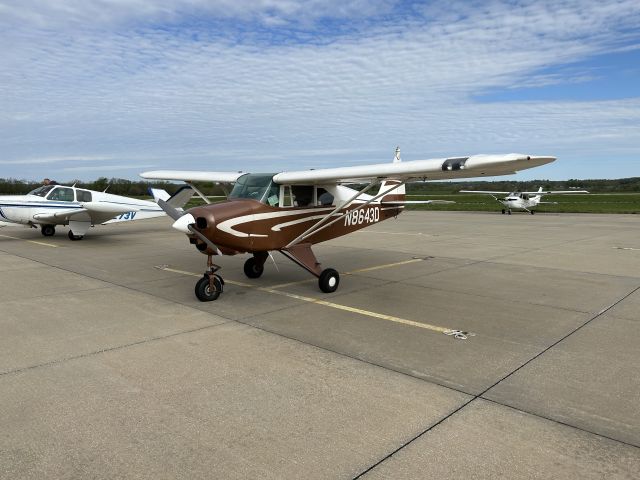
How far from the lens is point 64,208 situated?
1540 centimetres

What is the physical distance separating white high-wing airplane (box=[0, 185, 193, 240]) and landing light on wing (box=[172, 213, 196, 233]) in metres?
8.73

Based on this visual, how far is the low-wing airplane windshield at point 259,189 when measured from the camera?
7719mm

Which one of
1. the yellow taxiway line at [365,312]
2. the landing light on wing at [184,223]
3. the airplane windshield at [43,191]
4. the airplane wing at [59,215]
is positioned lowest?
the yellow taxiway line at [365,312]

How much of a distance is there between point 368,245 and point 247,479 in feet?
39.2

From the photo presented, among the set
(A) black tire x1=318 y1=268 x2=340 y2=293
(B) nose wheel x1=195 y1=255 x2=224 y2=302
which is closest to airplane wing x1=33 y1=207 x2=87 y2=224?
(B) nose wheel x1=195 y1=255 x2=224 y2=302

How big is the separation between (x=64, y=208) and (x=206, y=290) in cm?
1081

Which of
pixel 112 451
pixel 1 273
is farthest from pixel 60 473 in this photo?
pixel 1 273

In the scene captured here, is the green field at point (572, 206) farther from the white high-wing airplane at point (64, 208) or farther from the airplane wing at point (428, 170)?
the airplane wing at point (428, 170)

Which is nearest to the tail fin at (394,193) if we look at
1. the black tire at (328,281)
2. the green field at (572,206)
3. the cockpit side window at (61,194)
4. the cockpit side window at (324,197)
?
the cockpit side window at (324,197)

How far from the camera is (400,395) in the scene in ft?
12.9

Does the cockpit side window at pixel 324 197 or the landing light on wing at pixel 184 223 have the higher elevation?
the cockpit side window at pixel 324 197

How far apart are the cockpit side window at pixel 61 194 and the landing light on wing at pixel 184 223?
1117 centimetres

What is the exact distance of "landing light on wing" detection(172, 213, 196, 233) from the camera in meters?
6.56

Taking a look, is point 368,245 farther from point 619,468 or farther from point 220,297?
point 619,468
